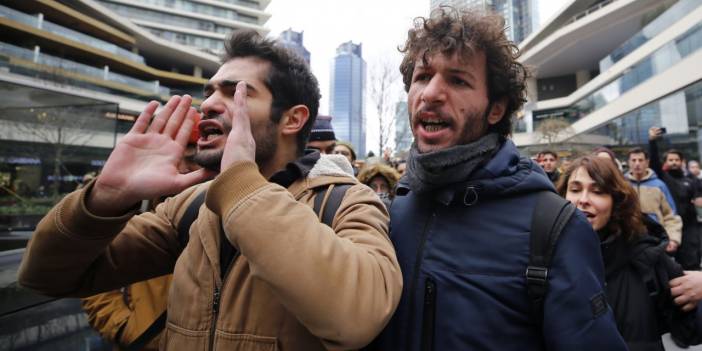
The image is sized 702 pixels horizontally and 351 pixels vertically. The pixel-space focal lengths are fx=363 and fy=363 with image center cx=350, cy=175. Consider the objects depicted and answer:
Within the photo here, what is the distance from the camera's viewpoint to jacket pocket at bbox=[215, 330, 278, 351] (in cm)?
118

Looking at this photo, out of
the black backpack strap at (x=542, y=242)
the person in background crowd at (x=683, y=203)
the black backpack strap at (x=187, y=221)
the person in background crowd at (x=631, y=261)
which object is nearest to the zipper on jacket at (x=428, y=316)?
the black backpack strap at (x=542, y=242)

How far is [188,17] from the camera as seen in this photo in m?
56.2

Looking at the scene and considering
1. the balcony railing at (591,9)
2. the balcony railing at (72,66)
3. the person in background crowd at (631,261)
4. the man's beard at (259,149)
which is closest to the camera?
the man's beard at (259,149)

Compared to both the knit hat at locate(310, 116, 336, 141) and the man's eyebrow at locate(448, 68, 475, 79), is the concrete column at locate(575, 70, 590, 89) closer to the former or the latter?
the knit hat at locate(310, 116, 336, 141)

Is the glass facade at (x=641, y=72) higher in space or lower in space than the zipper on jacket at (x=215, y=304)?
higher

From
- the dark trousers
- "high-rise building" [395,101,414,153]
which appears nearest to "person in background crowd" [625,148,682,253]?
the dark trousers

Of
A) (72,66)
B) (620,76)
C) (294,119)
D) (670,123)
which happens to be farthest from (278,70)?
(72,66)

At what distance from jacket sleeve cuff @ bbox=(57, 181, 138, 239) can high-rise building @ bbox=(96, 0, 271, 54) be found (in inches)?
2199

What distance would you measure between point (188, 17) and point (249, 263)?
6536 cm

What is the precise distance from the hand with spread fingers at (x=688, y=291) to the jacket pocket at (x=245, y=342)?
1.95 metres

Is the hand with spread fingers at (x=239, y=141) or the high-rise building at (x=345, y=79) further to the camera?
the high-rise building at (x=345, y=79)

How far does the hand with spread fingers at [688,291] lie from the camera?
1753mm

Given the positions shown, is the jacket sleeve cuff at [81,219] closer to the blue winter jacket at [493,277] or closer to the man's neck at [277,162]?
the man's neck at [277,162]

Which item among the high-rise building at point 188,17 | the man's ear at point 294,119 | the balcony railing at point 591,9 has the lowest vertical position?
the man's ear at point 294,119
